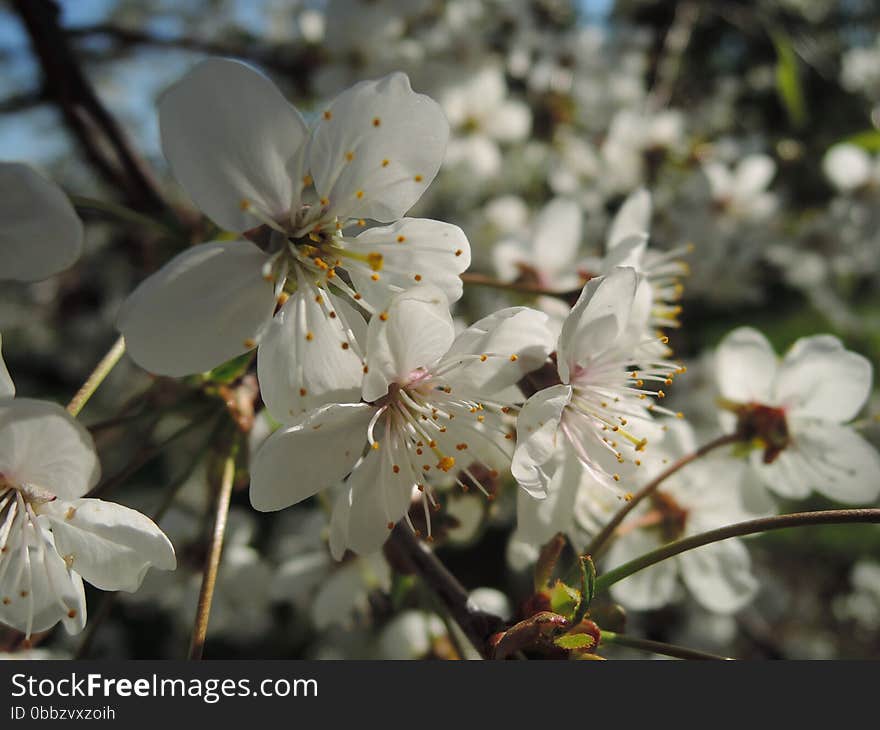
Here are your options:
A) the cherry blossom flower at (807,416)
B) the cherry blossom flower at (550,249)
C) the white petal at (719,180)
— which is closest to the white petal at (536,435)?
the cherry blossom flower at (807,416)

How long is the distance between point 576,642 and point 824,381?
650mm

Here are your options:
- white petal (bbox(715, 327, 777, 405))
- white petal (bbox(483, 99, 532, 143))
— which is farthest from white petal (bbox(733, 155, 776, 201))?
white petal (bbox(715, 327, 777, 405))

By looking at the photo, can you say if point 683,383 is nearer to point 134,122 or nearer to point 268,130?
point 268,130

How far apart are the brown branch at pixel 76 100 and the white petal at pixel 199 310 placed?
72 cm

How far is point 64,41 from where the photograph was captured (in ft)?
4.99

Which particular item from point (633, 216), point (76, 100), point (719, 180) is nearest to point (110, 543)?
point (633, 216)

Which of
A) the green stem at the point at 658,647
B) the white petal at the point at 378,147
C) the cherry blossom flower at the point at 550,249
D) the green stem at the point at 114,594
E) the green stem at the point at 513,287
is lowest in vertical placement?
the green stem at the point at 658,647

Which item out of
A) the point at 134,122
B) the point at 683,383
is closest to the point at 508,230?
the point at 683,383

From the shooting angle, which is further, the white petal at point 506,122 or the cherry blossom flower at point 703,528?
the white petal at point 506,122

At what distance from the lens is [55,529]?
82cm

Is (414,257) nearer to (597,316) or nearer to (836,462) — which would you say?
(597,316)

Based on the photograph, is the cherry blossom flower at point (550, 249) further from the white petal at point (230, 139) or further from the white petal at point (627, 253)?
the white petal at point (230, 139)

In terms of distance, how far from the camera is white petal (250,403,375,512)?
0.79m

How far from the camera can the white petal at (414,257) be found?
2.78 ft
